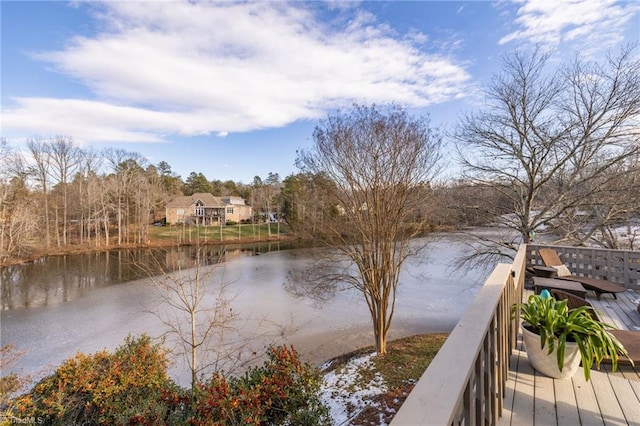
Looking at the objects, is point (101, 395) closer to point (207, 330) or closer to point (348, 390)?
point (207, 330)

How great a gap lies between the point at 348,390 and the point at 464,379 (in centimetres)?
506

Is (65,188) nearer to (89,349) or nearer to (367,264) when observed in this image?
(89,349)

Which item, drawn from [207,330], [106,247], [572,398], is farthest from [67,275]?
[572,398]

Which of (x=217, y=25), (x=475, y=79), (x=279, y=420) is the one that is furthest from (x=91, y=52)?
(x=475, y=79)

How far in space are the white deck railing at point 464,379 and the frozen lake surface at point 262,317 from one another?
6.03m

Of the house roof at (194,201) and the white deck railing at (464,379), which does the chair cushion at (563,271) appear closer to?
the white deck railing at (464,379)

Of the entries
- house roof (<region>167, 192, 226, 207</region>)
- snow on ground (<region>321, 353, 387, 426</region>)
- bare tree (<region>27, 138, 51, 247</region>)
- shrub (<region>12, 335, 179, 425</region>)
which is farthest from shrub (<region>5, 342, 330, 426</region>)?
house roof (<region>167, 192, 226, 207</region>)

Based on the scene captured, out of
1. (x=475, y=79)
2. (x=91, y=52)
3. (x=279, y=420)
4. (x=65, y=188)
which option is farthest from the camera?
(x=65, y=188)

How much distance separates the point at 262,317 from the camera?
31.2 ft

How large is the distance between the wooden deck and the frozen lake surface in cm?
554

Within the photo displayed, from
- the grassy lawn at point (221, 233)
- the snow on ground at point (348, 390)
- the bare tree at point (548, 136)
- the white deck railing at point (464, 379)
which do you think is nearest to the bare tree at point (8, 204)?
the grassy lawn at point (221, 233)

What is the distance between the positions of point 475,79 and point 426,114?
2.92m

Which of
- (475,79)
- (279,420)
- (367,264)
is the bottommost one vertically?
(279,420)

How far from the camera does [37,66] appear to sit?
9.73 m
